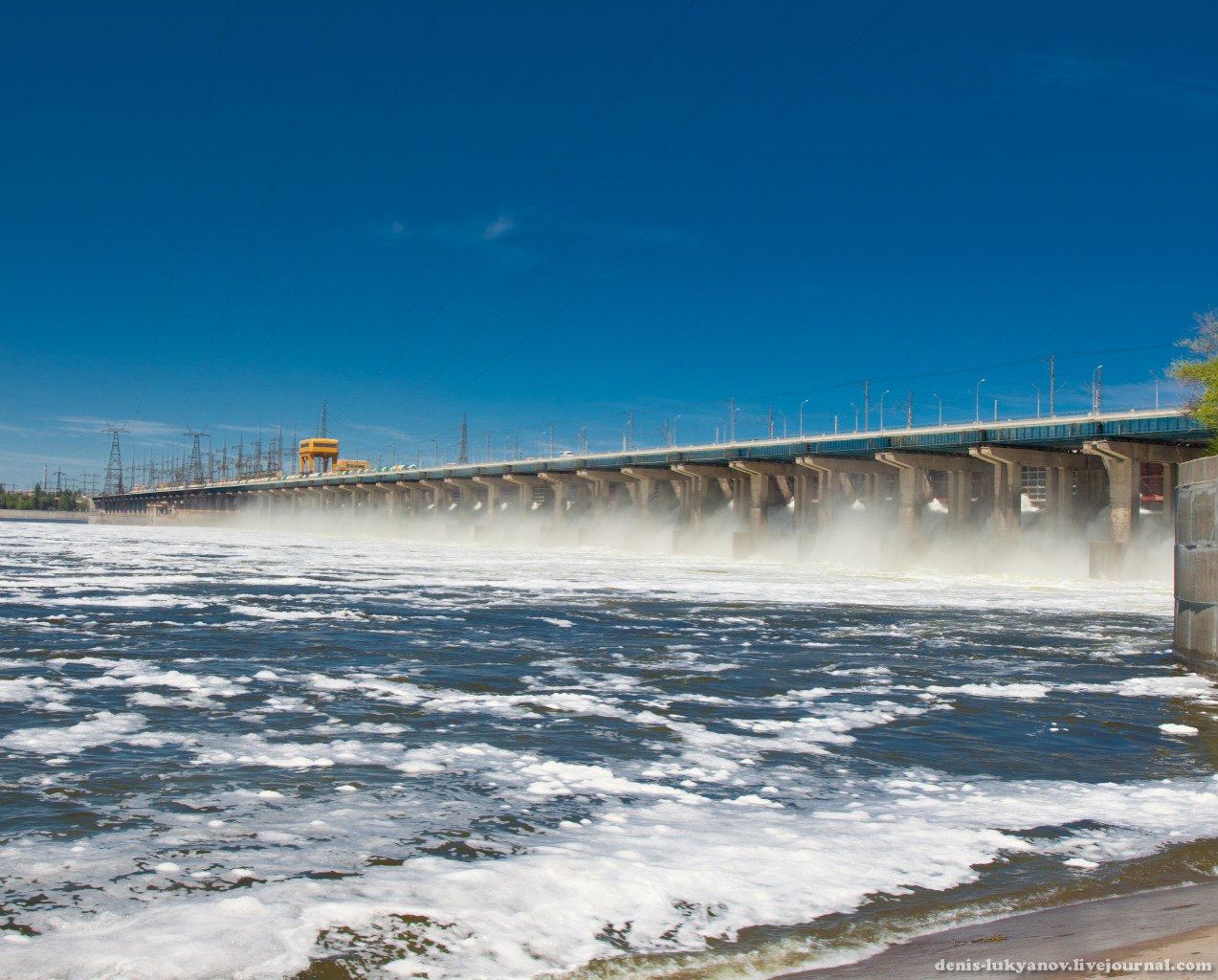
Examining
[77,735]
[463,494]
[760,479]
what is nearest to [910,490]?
[760,479]

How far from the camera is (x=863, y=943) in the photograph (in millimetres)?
5570

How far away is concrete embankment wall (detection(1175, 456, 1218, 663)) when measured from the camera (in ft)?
51.8

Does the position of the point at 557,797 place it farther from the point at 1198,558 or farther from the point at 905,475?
the point at 905,475

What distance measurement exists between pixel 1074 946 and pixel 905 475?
2423 inches

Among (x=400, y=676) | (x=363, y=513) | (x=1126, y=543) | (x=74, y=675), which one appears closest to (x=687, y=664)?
(x=400, y=676)

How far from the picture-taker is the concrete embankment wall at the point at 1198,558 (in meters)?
15.8

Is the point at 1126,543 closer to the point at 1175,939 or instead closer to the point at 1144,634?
the point at 1144,634

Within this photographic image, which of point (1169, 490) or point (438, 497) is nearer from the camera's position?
point (1169, 490)

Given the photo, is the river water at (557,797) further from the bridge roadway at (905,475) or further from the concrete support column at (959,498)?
the concrete support column at (959,498)

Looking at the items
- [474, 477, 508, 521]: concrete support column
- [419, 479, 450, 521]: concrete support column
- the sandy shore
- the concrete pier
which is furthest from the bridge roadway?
the sandy shore

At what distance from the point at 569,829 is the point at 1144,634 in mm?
18677

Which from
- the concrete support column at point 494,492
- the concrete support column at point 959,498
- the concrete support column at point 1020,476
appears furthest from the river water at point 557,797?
the concrete support column at point 494,492

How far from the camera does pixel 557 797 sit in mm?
8438

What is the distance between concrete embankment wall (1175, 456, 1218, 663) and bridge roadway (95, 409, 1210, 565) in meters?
35.0
